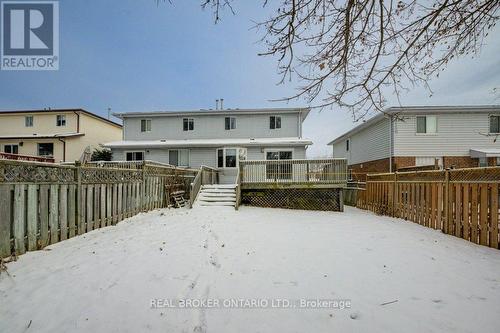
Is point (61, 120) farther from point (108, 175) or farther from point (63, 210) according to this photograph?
point (63, 210)

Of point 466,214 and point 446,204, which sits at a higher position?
point 446,204

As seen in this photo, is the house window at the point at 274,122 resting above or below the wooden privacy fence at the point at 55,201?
above

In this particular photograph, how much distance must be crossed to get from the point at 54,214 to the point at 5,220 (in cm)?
96

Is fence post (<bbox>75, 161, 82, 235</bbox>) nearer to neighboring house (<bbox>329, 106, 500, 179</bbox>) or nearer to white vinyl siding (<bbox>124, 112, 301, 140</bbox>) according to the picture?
white vinyl siding (<bbox>124, 112, 301, 140</bbox>)

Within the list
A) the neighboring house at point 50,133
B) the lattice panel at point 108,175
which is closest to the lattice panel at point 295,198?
the lattice panel at point 108,175

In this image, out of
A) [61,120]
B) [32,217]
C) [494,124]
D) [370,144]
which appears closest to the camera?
[32,217]

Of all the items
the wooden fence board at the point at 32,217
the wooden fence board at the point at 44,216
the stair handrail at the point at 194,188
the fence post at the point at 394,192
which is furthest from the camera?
the stair handrail at the point at 194,188

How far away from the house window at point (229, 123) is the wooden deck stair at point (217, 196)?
8124 mm

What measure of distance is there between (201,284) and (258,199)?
29.8 ft

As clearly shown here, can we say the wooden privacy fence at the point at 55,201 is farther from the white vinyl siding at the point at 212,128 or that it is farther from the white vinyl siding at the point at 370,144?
the white vinyl siding at the point at 370,144

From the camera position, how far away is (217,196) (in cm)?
1216

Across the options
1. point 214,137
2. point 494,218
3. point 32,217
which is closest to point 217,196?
point 32,217
